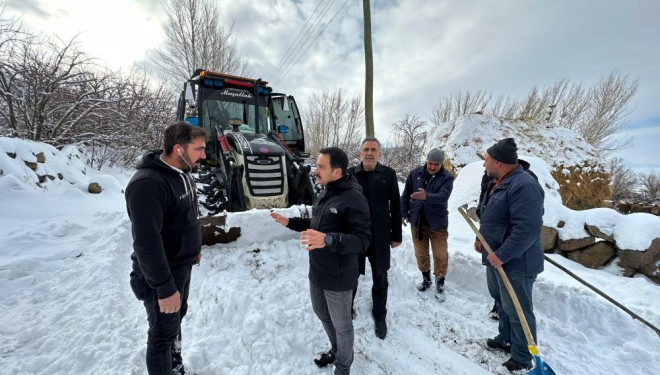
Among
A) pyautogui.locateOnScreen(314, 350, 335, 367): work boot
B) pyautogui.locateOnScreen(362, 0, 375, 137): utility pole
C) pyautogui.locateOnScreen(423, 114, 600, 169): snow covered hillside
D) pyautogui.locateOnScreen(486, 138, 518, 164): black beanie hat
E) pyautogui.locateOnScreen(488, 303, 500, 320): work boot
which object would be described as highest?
pyautogui.locateOnScreen(362, 0, 375, 137): utility pole

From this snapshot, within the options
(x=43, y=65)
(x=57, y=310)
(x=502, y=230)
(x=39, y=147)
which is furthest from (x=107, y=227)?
(x=502, y=230)

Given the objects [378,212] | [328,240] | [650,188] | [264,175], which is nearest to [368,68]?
[264,175]

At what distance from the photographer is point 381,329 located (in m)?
2.58

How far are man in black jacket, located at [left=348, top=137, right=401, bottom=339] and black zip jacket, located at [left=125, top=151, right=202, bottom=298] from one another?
1.44 m

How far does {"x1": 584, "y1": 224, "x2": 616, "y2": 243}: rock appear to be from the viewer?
376 centimetres

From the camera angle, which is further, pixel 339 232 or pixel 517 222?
pixel 517 222

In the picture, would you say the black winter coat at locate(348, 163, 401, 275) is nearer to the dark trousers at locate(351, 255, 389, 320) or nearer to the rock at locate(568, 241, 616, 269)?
the dark trousers at locate(351, 255, 389, 320)

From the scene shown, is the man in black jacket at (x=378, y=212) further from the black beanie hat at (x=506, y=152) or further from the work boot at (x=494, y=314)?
the work boot at (x=494, y=314)

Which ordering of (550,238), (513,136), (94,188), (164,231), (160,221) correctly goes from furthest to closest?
(513,136), (94,188), (550,238), (164,231), (160,221)

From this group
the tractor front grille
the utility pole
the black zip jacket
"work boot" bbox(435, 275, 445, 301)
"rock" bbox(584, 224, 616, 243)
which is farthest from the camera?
the utility pole

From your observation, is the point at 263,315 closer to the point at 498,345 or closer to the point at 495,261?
the point at 495,261

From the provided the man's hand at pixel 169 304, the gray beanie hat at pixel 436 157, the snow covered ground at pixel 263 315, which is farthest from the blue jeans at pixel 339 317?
the gray beanie hat at pixel 436 157

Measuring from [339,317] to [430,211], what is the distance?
1881mm

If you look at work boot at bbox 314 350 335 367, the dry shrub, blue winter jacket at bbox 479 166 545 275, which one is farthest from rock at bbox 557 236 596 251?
the dry shrub
